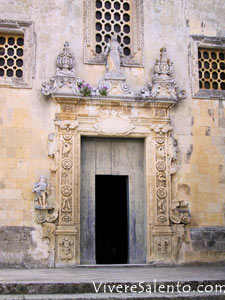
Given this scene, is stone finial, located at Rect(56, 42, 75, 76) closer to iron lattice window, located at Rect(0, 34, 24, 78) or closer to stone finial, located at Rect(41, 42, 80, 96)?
stone finial, located at Rect(41, 42, 80, 96)

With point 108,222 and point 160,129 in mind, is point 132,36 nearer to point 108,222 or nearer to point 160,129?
point 160,129

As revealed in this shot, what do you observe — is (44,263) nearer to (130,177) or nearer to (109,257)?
(130,177)

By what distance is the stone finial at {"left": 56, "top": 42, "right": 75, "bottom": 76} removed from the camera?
11.6 m

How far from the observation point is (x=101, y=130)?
38.4ft

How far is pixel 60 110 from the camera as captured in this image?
38.0ft

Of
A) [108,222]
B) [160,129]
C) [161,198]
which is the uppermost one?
[160,129]

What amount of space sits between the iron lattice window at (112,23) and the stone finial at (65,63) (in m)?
0.91

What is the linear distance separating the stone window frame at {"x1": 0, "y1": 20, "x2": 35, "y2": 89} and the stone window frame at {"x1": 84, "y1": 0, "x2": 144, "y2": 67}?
127cm

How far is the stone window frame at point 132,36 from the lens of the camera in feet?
39.5

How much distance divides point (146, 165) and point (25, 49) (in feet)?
12.9

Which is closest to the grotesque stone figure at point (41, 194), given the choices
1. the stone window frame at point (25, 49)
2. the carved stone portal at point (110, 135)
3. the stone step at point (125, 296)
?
the carved stone portal at point (110, 135)

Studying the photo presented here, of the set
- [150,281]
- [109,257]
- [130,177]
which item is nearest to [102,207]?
[109,257]

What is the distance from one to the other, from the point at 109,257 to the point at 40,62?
23.3 ft

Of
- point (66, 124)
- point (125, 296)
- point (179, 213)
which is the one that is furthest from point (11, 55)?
point (125, 296)
